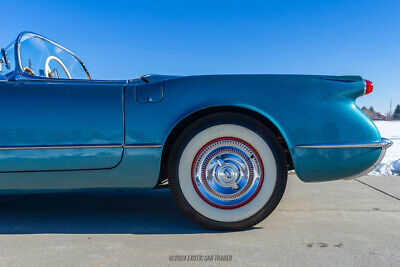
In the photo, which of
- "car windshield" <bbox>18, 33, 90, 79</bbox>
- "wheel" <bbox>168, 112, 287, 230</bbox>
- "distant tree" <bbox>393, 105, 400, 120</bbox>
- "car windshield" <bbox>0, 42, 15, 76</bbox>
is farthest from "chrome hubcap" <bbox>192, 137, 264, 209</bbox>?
"distant tree" <bbox>393, 105, 400, 120</bbox>

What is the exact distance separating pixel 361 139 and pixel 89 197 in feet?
7.70

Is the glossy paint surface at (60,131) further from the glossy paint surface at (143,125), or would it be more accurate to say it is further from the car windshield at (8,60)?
the car windshield at (8,60)

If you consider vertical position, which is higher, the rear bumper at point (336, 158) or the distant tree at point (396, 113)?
the rear bumper at point (336, 158)

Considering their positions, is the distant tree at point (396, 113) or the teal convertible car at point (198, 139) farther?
the distant tree at point (396, 113)

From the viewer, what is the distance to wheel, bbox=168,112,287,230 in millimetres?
2041

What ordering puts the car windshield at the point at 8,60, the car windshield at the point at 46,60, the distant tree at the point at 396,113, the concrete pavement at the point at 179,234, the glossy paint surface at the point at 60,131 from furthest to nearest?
the distant tree at the point at 396,113 → the car windshield at the point at 46,60 → the car windshield at the point at 8,60 → the glossy paint surface at the point at 60,131 → the concrete pavement at the point at 179,234

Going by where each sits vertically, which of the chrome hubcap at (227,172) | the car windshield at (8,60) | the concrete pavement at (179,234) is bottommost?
the concrete pavement at (179,234)

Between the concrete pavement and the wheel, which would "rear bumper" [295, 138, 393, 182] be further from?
the concrete pavement

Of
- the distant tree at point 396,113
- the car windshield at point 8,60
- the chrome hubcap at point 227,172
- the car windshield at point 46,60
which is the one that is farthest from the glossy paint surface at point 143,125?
the distant tree at point 396,113

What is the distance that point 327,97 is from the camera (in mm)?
2059

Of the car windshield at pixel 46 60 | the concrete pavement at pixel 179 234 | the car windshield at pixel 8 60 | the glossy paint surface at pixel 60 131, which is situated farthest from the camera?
the car windshield at pixel 46 60

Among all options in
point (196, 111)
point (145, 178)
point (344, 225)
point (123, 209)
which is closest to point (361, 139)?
point (344, 225)

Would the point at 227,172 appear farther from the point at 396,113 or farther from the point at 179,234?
the point at 396,113

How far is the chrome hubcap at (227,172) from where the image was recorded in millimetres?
2068
